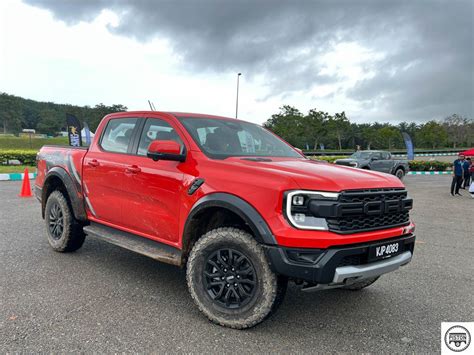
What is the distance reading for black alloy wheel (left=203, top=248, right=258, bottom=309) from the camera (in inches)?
116

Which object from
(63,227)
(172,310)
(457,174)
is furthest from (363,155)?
(172,310)

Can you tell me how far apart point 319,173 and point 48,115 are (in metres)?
113

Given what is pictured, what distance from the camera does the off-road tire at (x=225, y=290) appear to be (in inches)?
111

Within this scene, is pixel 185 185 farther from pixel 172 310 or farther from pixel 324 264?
pixel 324 264

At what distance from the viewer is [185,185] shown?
10.9ft

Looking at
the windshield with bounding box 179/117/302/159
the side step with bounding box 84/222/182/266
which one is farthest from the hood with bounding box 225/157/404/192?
the side step with bounding box 84/222/182/266

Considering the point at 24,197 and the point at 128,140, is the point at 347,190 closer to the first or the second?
the point at 128,140

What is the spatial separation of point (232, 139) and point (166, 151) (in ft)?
2.81

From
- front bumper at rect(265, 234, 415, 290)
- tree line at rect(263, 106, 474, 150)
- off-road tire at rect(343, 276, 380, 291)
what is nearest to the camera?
front bumper at rect(265, 234, 415, 290)

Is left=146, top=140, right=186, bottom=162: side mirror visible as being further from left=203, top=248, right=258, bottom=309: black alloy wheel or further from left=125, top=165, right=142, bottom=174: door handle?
left=203, top=248, right=258, bottom=309: black alloy wheel

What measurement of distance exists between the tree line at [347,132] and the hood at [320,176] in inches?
2052

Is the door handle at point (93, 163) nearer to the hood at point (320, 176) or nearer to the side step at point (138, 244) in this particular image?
the side step at point (138, 244)

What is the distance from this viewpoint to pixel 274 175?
2.87 metres

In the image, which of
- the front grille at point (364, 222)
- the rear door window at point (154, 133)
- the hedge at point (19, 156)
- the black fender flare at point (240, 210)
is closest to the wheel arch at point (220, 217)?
the black fender flare at point (240, 210)
